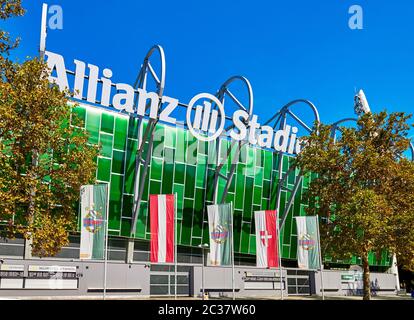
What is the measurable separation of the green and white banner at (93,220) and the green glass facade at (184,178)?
6744 millimetres

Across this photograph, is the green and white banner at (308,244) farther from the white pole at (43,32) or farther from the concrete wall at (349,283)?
the white pole at (43,32)

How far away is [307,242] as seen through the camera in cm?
3775

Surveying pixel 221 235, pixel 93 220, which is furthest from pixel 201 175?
pixel 93 220

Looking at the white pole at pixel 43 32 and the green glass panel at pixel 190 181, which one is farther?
the green glass panel at pixel 190 181

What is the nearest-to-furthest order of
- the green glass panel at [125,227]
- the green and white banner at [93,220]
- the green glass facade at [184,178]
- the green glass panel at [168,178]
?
the green and white banner at [93,220]
the green glass facade at [184,178]
the green glass panel at [125,227]
the green glass panel at [168,178]

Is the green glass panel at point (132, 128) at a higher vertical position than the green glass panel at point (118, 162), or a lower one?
higher

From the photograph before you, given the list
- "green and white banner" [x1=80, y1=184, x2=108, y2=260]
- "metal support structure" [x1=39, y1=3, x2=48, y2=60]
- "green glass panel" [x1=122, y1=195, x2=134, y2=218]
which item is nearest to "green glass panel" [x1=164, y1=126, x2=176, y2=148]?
"green glass panel" [x1=122, y1=195, x2=134, y2=218]

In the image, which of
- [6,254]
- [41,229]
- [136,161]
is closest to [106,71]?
[136,161]

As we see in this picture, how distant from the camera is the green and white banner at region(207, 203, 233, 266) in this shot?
33.2 meters

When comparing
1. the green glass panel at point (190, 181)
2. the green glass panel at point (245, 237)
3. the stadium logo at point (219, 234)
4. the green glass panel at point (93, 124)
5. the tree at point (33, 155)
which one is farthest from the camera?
the green glass panel at point (245, 237)

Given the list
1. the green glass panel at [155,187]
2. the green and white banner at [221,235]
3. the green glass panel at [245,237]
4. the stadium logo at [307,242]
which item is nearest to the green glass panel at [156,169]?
the green glass panel at [155,187]

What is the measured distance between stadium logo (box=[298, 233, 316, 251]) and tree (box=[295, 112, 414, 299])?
271 cm

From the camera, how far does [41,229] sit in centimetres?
2406

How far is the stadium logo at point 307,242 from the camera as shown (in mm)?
37594
